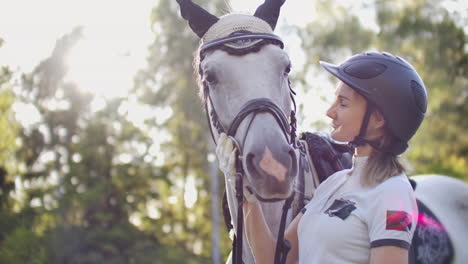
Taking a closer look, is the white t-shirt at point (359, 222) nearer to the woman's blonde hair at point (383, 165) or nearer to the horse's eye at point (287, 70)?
the woman's blonde hair at point (383, 165)

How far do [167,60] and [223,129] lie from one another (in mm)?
18833

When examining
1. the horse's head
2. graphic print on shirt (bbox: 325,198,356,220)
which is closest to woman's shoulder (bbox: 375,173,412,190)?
graphic print on shirt (bbox: 325,198,356,220)

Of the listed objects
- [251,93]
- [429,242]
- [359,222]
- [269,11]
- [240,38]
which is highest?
[269,11]

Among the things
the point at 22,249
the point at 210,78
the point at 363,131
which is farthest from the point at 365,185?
the point at 22,249

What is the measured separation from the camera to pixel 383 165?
7.63ft

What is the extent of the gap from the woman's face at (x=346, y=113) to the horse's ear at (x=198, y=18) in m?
1.05

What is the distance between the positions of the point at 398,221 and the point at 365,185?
0.91ft

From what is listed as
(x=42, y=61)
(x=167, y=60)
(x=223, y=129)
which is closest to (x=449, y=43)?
(x=167, y=60)

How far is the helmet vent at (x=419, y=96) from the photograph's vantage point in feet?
8.29

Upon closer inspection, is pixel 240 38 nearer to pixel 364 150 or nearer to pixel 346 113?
pixel 346 113

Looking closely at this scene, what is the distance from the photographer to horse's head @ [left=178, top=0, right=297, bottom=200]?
2.46m

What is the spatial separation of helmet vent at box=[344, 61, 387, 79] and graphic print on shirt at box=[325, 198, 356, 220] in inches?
23.3

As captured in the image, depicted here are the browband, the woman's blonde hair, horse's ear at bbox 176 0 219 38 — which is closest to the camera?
the woman's blonde hair

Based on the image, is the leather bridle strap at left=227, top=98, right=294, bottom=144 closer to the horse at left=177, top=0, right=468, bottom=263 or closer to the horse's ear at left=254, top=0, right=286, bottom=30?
the horse at left=177, top=0, right=468, bottom=263
